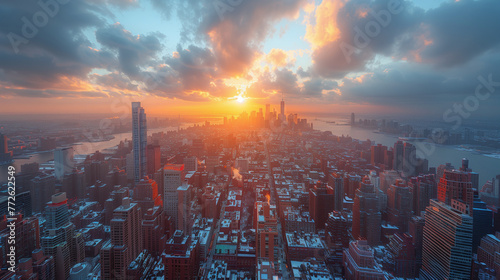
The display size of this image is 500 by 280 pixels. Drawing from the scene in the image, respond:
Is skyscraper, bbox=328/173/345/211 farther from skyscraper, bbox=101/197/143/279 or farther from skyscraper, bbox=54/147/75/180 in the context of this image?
skyscraper, bbox=54/147/75/180

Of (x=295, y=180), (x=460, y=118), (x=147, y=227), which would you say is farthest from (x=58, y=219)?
(x=460, y=118)

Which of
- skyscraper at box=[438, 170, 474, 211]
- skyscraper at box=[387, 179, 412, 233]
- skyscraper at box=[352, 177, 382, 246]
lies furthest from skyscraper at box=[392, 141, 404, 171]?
skyscraper at box=[438, 170, 474, 211]

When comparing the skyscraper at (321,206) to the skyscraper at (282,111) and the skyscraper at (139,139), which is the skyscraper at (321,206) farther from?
the skyscraper at (282,111)

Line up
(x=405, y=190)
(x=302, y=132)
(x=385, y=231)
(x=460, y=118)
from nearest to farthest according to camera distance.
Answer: (x=385, y=231), (x=405, y=190), (x=460, y=118), (x=302, y=132)

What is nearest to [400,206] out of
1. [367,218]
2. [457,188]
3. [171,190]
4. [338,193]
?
[367,218]

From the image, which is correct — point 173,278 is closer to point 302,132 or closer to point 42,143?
point 42,143

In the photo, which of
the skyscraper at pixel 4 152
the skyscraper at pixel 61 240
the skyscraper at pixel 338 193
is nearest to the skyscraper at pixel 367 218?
the skyscraper at pixel 338 193
